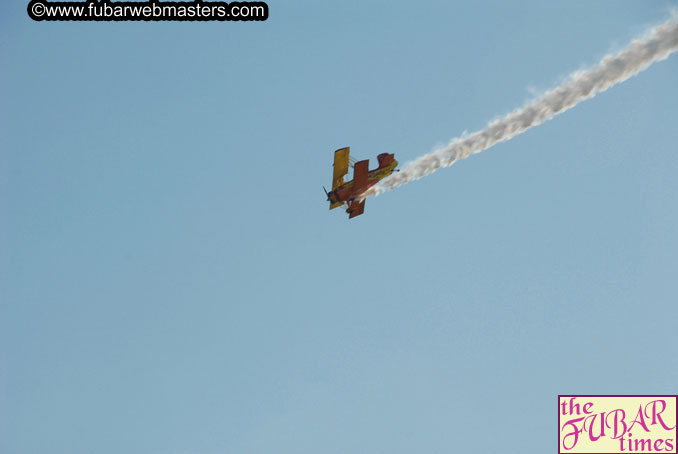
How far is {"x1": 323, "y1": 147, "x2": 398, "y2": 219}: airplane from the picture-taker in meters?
45.4

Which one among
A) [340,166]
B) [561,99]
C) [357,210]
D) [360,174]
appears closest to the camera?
[561,99]

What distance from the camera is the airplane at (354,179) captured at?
149 ft

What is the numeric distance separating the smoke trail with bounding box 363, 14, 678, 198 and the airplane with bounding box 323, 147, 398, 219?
0.68 m

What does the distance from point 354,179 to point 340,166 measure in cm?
101

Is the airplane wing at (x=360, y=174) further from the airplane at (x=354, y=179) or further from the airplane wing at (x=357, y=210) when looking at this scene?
the airplane wing at (x=357, y=210)

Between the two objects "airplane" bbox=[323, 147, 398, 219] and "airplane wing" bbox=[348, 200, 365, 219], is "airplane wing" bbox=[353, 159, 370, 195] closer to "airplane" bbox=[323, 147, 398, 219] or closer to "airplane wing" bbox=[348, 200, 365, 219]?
"airplane" bbox=[323, 147, 398, 219]

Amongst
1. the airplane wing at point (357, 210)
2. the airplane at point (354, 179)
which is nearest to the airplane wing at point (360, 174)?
the airplane at point (354, 179)

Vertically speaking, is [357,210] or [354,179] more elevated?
[354,179]

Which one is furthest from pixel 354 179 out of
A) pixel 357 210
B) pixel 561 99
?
pixel 561 99

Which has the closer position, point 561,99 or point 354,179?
point 561,99

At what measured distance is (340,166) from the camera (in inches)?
1801

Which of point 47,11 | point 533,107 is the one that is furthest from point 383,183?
point 47,11

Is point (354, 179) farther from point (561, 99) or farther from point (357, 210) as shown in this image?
point (561, 99)

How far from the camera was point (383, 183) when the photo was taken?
45.9 metres
